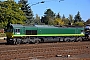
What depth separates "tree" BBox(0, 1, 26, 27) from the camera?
60.6 meters

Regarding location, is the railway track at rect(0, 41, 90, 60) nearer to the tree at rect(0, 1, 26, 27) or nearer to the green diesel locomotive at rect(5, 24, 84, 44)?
the green diesel locomotive at rect(5, 24, 84, 44)

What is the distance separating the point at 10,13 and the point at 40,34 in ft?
90.7

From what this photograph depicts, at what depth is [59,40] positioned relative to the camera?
39.0 m

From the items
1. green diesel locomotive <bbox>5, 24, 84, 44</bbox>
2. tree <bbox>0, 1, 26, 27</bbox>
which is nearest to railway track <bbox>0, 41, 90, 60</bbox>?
green diesel locomotive <bbox>5, 24, 84, 44</bbox>

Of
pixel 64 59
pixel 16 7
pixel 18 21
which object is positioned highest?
pixel 16 7

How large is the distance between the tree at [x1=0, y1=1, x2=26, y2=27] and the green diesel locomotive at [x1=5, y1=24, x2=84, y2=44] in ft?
79.4

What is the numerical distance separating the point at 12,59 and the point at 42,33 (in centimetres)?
1931

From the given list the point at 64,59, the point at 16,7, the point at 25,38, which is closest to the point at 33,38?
the point at 25,38

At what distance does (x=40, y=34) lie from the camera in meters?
36.1

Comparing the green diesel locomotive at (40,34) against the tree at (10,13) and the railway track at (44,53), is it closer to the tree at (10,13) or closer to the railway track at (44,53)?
the railway track at (44,53)

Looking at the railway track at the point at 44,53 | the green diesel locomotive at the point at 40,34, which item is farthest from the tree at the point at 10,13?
the railway track at the point at 44,53

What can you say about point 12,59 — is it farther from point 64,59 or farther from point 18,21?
point 18,21

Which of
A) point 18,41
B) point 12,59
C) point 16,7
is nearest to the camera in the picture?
point 12,59

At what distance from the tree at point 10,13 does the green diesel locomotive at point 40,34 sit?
24.2m
